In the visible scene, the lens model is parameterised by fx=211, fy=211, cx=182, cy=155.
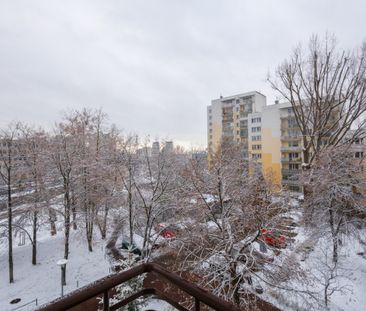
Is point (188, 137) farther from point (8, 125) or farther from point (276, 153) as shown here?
point (8, 125)

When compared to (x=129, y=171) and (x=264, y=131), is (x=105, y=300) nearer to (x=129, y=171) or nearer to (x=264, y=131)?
(x=129, y=171)

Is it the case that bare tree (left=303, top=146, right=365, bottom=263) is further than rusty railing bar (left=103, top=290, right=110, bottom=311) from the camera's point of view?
Yes

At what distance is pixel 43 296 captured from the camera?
10.2 metres

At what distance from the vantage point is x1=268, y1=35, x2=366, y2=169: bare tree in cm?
1309

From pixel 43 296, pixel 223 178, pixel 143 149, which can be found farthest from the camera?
pixel 143 149

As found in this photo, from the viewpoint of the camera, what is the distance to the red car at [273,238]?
7364 millimetres

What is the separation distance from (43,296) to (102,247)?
16.9 ft

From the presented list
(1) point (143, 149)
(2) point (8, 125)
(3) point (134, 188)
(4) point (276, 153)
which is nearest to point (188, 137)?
(4) point (276, 153)

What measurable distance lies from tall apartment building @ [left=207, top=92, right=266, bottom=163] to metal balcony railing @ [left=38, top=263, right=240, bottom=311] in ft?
101

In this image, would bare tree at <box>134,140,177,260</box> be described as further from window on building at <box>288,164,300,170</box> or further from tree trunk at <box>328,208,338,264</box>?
window on building at <box>288,164,300,170</box>

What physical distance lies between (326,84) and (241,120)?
21.1m

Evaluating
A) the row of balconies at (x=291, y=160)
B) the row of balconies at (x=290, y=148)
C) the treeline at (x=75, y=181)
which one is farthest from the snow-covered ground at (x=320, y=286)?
the row of balconies at (x=290, y=148)

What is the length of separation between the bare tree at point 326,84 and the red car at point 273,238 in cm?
758

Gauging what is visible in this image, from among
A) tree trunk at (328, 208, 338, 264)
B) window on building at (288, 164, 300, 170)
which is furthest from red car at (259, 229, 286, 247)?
window on building at (288, 164, 300, 170)
